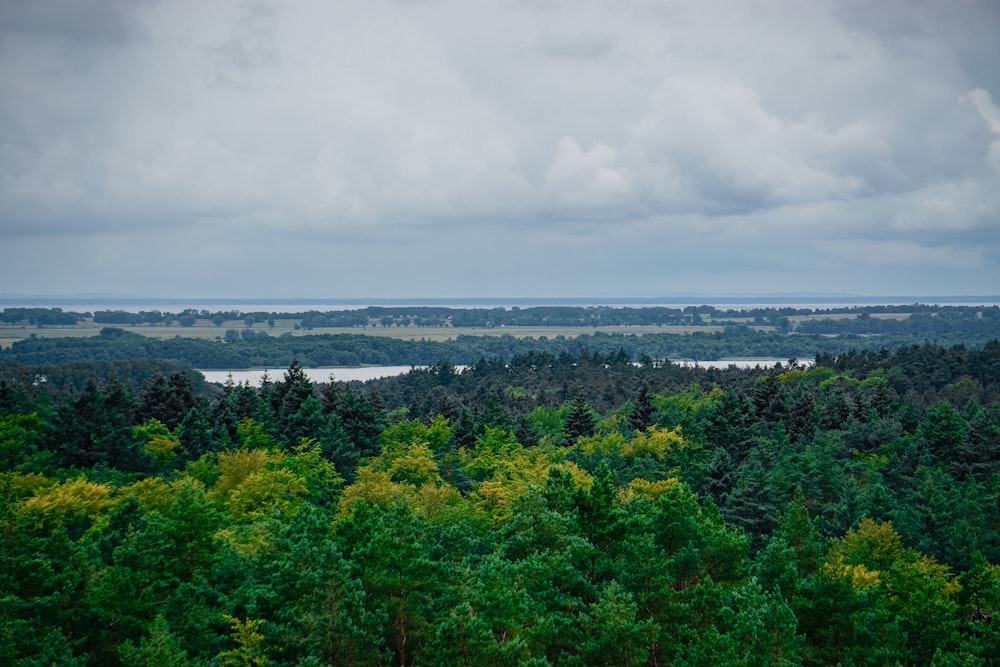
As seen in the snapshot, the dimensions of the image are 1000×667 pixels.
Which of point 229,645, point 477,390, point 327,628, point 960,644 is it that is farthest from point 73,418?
point 477,390

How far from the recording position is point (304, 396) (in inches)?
3130

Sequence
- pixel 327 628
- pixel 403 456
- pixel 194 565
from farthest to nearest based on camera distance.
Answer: pixel 403 456, pixel 194 565, pixel 327 628

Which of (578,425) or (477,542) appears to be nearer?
(477,542)

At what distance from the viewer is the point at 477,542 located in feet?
156

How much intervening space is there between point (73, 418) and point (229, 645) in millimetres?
33788

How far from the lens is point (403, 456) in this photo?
231 ft

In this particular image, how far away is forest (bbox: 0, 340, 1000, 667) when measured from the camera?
Result: 111ft

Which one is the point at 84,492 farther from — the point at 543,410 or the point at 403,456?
the point at 543,410

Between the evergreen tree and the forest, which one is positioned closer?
the forest

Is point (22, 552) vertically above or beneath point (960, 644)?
above

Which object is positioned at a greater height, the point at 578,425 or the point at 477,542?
the point at 578,425

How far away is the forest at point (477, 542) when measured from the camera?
111ft

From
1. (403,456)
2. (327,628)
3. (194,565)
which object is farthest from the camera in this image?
(403,456)

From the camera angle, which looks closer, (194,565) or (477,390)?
(194,565)
